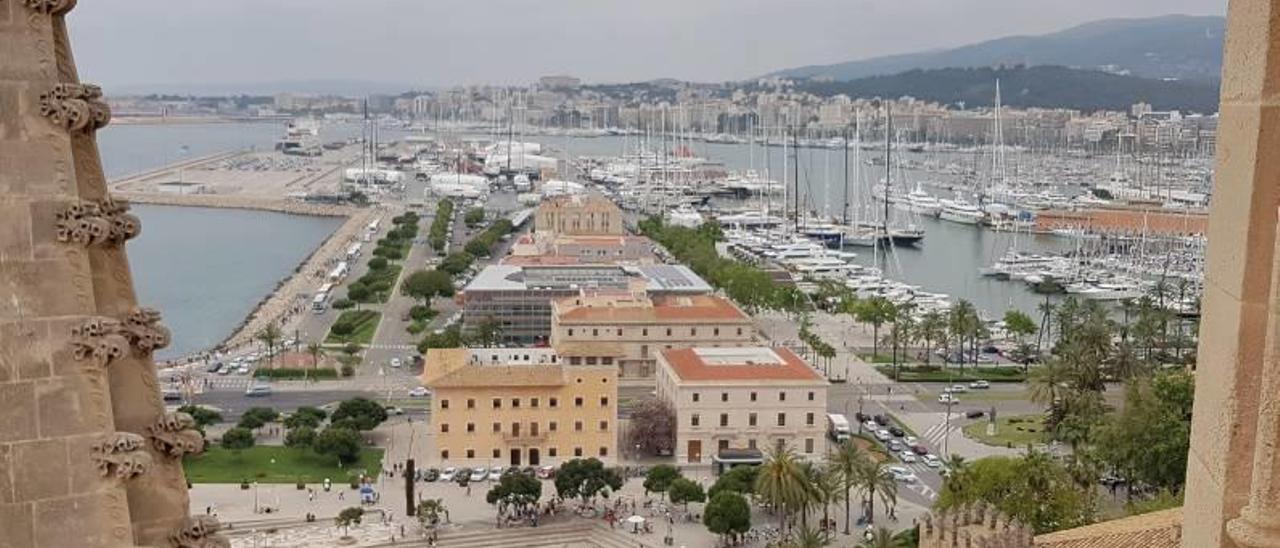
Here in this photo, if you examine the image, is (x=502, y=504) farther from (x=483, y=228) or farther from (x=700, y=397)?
(x=483, y=228)

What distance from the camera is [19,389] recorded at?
3902 mm

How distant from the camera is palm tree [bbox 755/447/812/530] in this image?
97.7ft

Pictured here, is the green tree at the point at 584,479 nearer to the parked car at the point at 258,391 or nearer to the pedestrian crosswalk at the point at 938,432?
the pedestrian crosswalk at the point at 938,432

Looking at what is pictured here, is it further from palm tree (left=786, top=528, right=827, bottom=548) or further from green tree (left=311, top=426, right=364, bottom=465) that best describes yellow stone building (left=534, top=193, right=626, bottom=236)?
palm tree (left=786, top=528, right=827, bottom=548)

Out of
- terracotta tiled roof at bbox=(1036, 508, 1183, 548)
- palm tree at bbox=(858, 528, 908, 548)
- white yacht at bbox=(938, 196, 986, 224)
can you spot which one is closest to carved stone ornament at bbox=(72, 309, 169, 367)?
terracotta tiled roof at bbox=(1036, 508, 1183, 548)

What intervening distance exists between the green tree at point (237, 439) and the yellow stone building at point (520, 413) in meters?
5.51

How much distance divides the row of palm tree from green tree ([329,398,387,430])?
45.1 feet

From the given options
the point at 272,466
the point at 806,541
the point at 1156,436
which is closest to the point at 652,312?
the point at 272,466

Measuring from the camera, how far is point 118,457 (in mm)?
4023

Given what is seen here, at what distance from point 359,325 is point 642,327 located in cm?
1714

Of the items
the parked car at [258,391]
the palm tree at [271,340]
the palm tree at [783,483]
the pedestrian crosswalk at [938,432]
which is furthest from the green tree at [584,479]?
the palm tree at [271,340]

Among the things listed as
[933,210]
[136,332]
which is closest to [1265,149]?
[136,332]

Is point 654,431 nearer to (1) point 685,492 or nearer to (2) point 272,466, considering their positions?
(1) point 685,492

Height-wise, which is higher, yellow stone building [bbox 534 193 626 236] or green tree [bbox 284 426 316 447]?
yellow stone building [bbox 534 193 626 236]
